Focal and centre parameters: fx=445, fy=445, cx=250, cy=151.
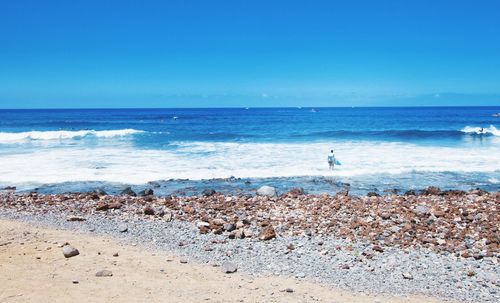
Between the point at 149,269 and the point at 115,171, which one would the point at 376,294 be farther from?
the point at 115,171

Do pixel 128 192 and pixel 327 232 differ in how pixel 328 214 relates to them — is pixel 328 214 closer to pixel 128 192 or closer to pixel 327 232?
pixel 327 232

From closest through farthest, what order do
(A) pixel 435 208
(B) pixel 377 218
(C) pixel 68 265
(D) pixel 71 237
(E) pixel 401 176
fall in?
1. (C) pixel 68 265
2. (D) pixel 71 237
3. (B) pixel 377 218
4. (A) pixel 435 208
5. (E) pixel 401 176

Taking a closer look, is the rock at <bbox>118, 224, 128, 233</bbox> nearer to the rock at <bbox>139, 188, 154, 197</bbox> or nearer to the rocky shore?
the rocky shore

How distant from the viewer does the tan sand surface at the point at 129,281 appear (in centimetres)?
561

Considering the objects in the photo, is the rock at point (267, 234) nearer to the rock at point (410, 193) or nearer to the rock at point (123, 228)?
the rock at point (123, 228)

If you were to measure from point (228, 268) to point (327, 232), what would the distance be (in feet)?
7.63

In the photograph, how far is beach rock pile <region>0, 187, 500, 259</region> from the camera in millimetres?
7660

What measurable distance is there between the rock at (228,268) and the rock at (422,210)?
166 inches

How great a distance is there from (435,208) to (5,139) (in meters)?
34.2

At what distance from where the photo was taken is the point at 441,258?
686 centimetres

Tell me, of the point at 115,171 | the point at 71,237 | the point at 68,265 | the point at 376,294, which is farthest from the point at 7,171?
the point at 376,294

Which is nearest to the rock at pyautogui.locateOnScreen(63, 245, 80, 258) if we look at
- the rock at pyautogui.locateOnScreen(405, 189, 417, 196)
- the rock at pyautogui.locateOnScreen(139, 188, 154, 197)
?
the rock at pyautogui.locateOnScreen(139, 188, 154, 197)

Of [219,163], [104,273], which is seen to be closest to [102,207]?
[104,273]

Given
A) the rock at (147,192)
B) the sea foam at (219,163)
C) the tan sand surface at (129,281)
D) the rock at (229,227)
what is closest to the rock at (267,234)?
the rock at (229,227)
